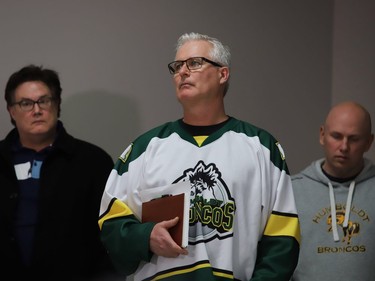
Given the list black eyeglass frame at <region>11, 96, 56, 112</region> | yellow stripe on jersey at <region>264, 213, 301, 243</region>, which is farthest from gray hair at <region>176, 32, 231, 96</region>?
black eyeglass frame at <region>11, 96, 56, 112</region>

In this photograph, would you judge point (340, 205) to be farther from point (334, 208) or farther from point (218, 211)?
point (218, 211)

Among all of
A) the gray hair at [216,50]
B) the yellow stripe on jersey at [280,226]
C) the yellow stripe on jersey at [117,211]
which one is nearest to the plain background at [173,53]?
the gray hair at [216,50]

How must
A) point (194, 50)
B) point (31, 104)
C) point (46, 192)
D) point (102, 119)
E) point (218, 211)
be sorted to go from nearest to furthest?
point (218, 211)
point (194, 50)
point (46, 192)
point (31, 104)
point (102, 119)

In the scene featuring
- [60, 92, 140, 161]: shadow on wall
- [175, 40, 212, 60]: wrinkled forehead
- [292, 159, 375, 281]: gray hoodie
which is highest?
[175, 40, 212, 60]: wrinkled forehead

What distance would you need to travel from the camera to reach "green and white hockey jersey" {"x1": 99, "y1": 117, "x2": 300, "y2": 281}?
2355 mm

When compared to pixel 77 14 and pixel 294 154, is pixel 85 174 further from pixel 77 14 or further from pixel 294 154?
pixel 294 154

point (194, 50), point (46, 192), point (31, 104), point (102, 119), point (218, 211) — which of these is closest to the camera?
point (218, 211)

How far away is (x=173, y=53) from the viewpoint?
12.5 feet

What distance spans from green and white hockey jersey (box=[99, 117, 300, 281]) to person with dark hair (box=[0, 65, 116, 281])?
0.66m

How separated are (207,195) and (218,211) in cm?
7

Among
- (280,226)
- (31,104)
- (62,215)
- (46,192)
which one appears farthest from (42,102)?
(280,226)

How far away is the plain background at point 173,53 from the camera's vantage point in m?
3.67

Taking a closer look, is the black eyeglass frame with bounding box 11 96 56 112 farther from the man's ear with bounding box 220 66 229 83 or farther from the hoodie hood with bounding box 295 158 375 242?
the hoodie hood with bounding box 295 158 375 242

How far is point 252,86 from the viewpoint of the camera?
399 cm
